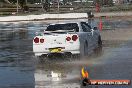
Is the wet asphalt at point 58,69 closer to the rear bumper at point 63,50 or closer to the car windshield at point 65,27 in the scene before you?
the rear bumper at point 63,50

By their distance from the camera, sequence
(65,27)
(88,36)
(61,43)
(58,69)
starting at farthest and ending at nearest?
(88,36) < (65,27) < (61,43) < (58,69)

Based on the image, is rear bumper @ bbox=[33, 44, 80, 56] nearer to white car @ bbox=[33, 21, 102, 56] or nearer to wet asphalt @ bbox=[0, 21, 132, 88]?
white car @ bbox=[33, 21, 102, 56]

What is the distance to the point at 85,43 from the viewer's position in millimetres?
17547

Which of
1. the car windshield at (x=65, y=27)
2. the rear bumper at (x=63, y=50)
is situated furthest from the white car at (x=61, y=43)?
the car windshield at (x=65, y=27)

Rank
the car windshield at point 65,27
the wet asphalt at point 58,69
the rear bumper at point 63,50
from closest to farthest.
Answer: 1. the wet asphalt at point 58,69
2. the rear bumper at point 63,50
3. the car windshield at point 65,27

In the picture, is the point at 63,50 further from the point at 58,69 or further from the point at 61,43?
the point at 58,69

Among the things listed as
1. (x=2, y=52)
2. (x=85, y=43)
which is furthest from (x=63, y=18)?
(x=85, y=43)

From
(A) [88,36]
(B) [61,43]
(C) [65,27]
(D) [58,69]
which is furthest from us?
(A) [88,36]

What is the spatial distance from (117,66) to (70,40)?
232 centimetres

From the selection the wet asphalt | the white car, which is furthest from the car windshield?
the wet asphalt

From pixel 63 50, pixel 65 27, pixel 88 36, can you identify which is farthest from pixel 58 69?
pixel 88 36

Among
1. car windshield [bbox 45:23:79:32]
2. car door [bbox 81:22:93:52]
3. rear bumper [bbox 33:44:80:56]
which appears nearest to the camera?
rear bumper [bbox 33:44:80:56]

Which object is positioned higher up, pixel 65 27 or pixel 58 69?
pixel 65 27

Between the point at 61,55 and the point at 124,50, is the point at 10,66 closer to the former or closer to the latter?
the point at 61,55
